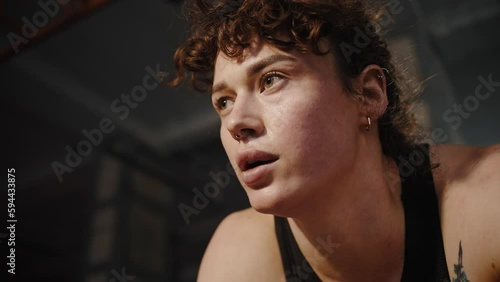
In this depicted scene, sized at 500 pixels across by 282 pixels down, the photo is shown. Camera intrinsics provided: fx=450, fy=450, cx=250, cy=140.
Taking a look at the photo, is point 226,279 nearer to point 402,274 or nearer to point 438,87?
point 402,274

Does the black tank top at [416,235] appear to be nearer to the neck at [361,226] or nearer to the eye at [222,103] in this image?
the neck at [361,226]

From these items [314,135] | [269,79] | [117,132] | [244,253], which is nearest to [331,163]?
[314,135]

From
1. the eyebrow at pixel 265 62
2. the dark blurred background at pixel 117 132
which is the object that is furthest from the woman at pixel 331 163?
the dark blurred background at pixel 117 132

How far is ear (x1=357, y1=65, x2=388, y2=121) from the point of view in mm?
776

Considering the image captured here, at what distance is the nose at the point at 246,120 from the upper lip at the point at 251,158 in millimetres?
23

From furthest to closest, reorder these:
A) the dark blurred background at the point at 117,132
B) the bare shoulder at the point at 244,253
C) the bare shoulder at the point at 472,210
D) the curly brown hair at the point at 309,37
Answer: the dark blurred background at the point at 117,132 → the bare shoulder at the point at 244,253 → the curly brown hair at the point at 309,37 → the bare shoulder at the point at 472,210

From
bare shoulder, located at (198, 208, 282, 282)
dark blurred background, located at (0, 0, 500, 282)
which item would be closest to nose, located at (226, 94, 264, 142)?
bare shoulder, located at (198, 208, 282, 282)

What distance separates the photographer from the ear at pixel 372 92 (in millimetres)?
776

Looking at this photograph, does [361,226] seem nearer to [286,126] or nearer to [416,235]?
[416,235]

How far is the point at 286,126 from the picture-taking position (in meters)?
0.66

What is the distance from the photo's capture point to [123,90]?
5.45 feet

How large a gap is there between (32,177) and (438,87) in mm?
1431

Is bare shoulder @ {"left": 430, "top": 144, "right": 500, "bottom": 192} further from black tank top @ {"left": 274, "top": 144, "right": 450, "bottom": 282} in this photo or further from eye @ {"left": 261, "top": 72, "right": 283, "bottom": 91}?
eye @ {"left": 261, "top": 72, "right": 283, "bottom": 91}

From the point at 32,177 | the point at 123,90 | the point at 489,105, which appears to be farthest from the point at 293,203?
the point at 32,177
